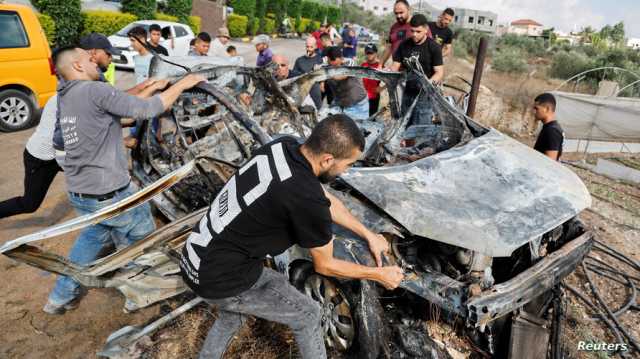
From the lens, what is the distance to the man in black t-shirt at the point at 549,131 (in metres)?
3.96

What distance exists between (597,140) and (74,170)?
30.8ft

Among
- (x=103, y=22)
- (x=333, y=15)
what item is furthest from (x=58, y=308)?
(x=333, y=15)

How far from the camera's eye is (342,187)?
9.22 ft

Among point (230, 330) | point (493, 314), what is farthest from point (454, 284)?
point (230, 330)

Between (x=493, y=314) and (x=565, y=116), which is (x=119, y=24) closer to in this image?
(x=565, y=116)

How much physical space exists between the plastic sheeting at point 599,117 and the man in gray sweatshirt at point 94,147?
27.4 ft

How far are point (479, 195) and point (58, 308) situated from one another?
2.97 meters

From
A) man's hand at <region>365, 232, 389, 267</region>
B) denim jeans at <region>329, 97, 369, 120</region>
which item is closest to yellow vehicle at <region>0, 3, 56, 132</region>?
denim jeans at <region>329, 97, 369, 120</region>

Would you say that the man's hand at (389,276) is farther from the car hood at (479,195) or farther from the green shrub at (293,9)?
the green shrub at (293,9)

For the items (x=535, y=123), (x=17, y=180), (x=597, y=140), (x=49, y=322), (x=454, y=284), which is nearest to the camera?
(x=454, y=284)

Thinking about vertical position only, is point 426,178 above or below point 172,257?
above

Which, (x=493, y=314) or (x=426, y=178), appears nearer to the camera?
(x=493, y=314)

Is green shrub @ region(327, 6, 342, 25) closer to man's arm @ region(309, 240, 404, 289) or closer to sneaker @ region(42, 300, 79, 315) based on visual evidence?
sneaker @ region(42, 300, 79, 315)

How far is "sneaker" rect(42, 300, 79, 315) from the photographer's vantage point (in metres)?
3.04
